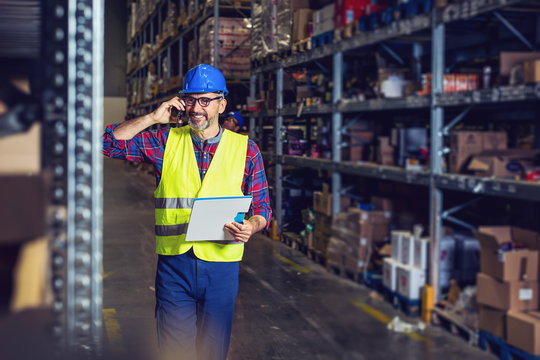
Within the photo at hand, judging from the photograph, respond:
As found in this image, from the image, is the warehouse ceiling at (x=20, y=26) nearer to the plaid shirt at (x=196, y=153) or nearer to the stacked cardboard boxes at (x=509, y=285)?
the plaid shirt at (x=196, y=153)

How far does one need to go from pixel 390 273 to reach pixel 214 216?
352cm

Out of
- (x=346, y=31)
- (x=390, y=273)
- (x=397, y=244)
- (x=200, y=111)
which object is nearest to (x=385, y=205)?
(x=397, y=244)

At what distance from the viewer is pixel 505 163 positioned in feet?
16.4

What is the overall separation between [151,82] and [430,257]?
16615 millimetres

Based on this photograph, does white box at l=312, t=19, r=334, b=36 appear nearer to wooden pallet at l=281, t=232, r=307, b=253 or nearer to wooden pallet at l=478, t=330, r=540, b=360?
wooden pallet at l=281, t=232, r=307, b=253

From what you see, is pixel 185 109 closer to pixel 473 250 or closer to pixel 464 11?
pixel 464 11

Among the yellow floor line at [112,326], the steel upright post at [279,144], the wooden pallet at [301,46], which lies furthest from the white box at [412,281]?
the steel upright post at [279,144]

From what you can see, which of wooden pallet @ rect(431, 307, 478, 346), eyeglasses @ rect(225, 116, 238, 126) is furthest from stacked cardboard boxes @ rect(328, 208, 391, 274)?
eyeglasses @ rect(225, 116, 238, 126)

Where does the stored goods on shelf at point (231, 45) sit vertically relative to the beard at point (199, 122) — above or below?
above

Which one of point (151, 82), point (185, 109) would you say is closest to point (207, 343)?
point (185, 109)

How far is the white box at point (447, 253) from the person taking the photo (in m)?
5.79

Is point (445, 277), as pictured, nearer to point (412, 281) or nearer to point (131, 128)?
point (412, 281)

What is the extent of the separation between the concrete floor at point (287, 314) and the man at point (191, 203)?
0.36 meters

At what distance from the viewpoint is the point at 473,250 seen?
5.84 m
